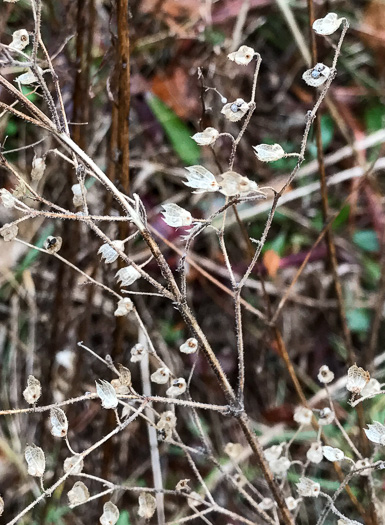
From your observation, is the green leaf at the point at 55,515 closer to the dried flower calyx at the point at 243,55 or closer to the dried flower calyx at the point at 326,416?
the dried flower calyx at the point at 326,416

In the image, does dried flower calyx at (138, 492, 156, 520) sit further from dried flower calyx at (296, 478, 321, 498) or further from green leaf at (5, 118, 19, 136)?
green leaf at (5, 118, 19, 136)

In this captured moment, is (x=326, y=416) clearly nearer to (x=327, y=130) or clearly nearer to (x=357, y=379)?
(x=357, y=379)

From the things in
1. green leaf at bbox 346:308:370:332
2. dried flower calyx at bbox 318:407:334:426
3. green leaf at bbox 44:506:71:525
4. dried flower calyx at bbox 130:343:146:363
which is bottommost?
green leaf at bbox 44:506:71:525

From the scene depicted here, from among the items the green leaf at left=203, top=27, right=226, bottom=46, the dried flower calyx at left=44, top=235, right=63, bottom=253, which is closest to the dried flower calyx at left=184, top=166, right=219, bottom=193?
the dried flower calyx at left=44, top=235, right=63, bottom=253

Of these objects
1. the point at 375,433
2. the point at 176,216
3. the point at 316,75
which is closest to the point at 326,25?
the point at 316,75

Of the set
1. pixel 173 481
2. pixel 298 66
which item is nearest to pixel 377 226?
pixel 298 66

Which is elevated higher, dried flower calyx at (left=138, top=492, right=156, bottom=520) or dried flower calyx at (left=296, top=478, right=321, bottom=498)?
dried flower calyx at (left=296, top=478, right=321, bottom=498)

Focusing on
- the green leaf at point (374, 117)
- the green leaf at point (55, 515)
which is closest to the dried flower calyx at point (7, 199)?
the green leaf at point (55, 515)

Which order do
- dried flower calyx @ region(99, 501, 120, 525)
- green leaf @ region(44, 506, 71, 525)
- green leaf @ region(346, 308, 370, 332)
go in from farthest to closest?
green leaf @ region(346, 308, 370, 332), green leaf @ region(44, 506, 71, 525), dried flower calyx @ region(99, 501, 120, 525)
